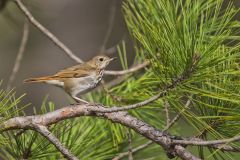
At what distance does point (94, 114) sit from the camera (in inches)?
85.5

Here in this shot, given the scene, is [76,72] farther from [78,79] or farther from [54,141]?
[54,141]

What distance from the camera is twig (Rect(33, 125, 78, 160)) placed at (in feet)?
6.56

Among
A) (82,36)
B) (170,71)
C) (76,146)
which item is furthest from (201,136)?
(82,36)

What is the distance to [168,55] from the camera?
185 cm

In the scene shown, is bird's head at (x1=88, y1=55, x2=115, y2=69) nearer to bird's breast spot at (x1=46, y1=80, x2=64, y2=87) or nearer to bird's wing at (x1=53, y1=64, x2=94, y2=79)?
bird's wing at (x1=53, y1=64, x2=94, y2=79)

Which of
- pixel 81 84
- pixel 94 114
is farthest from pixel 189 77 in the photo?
pixel 81 84

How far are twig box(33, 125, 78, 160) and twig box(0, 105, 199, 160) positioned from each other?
0.02 meters

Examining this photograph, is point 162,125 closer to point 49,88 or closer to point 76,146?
point 76,146

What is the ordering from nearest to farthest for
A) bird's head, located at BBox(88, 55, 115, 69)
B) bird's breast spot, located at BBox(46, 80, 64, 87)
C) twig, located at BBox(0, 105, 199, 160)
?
twig, located at BBox(0, 105, 199, 160)
bird's breast spot, located at BBox(46, 80, 64, 87)
bird's head, located at BBox(88, 55, 115, 69)

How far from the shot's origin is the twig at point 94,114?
1.98 meters

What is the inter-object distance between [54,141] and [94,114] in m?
0.20

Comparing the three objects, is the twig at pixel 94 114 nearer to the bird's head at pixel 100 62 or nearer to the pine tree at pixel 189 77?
the pine tree at pixel 189 77

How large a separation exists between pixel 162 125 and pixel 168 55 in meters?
1.11

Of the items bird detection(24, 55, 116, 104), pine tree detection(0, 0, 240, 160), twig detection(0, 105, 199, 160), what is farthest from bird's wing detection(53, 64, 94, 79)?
twig detection(0, 105, 199, 160)
